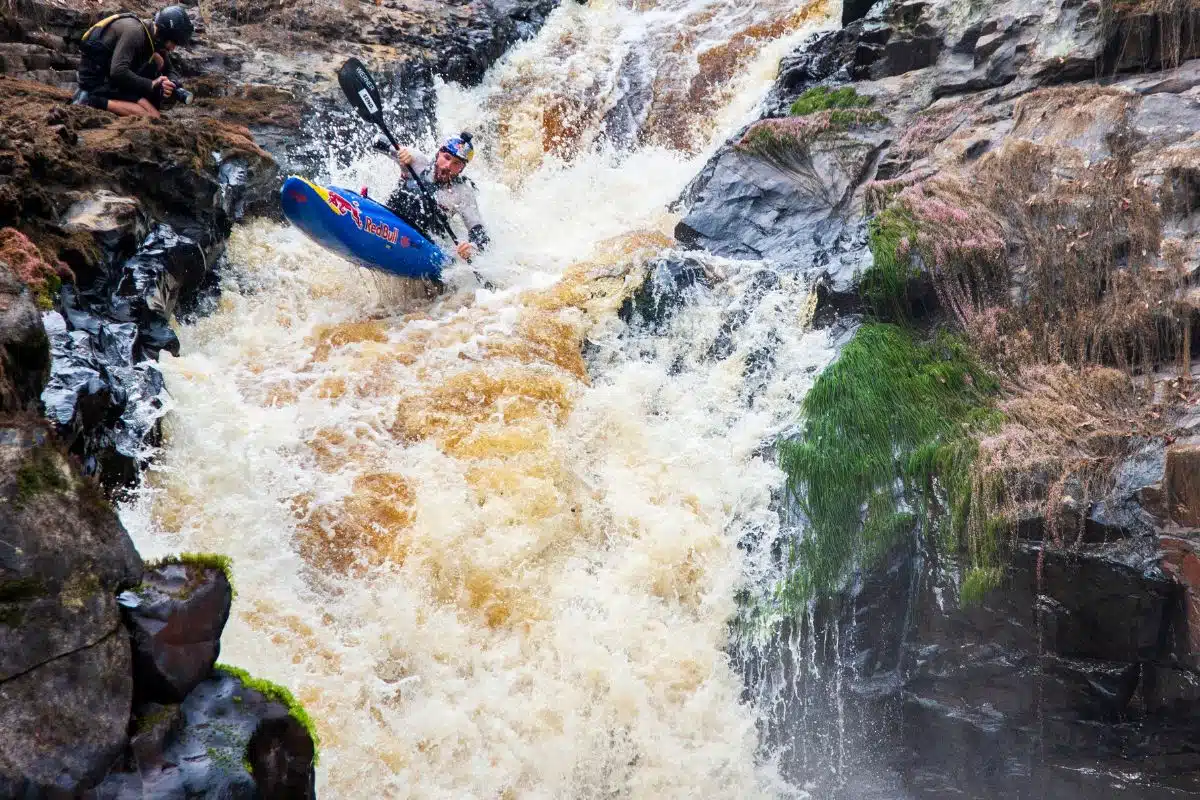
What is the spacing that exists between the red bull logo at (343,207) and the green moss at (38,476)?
4098mm

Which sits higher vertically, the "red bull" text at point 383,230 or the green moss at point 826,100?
the green moss at point 826,100

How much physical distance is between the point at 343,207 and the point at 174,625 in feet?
14.2

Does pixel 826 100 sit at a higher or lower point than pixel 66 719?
higher

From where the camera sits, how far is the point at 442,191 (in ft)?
25.0

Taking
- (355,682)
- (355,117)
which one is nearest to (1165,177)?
(355,682)

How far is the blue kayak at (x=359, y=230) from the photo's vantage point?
6355 mm

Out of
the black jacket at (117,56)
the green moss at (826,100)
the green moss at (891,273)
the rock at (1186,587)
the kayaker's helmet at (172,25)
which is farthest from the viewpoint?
the green moss at (826,100)

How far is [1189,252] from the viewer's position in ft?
16.4

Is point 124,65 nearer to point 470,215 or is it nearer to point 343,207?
point 343,207

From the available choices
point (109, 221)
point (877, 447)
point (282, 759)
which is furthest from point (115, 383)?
point (877, 447)

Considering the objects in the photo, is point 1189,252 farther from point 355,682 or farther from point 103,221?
point 103,221

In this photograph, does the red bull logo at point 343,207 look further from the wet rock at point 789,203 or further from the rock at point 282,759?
the rock at point 282,759

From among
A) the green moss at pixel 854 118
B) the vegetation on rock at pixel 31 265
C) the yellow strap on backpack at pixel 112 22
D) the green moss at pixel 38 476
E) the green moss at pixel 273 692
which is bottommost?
the green moss at pixel 273 692

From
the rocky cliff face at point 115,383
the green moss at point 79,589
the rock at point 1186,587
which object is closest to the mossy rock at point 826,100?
the rocky cliff face at point 115,383
